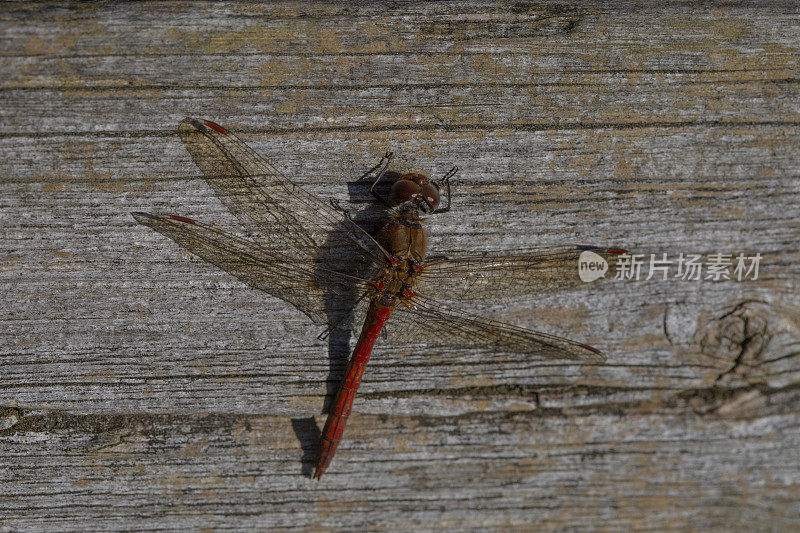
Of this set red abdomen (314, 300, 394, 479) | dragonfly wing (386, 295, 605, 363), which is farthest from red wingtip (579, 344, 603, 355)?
red abdomen (314, 300, 394, 479)

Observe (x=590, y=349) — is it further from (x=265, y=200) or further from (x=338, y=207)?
(x=265, y=200)

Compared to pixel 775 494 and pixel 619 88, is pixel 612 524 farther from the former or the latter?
pixel 619 88

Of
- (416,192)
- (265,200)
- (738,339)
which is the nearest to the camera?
(416,192)

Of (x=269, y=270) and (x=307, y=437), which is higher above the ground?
(x=269, y=270)

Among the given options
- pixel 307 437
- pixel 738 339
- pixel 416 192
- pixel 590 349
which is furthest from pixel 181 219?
pixel 738 339

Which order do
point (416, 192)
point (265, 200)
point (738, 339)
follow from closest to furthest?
point (416, 192) → point (265, 200) → point (738, 339)

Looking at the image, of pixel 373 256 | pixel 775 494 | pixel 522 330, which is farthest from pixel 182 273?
pixel 775 494

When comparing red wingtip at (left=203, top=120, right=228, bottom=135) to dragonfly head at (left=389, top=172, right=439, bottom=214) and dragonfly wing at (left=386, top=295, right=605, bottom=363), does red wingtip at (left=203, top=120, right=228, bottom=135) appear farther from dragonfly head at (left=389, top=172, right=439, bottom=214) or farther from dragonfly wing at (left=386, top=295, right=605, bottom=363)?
dragonfly wing at (left=386, top=295, right=605, bottom=363)
